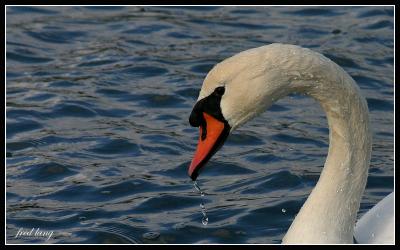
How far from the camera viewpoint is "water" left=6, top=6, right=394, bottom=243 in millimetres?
7949

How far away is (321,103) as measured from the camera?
6.46 meters

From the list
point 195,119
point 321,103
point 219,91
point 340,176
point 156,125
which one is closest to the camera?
point 219,91

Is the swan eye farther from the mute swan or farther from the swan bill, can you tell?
the swan bill

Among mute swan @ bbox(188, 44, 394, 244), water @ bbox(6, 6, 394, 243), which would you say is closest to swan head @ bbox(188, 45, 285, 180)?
mute swan @ bbox(188, 44, 394, 244)

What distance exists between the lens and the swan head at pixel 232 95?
239 inches

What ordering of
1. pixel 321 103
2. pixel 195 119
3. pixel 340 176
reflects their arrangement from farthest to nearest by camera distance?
pixel 340 176, pixel 321 103, pixel 195 119

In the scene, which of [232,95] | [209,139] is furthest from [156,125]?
[232,95]

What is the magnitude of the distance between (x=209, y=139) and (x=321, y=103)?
72cm

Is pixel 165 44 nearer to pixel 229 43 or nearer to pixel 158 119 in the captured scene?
pixel 229 43

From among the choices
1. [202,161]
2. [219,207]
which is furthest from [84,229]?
[202,161]

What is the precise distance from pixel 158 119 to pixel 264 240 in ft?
8.47

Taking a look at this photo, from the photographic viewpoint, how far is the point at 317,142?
9.47 metres

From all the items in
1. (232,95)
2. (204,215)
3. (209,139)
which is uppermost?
(232,95)

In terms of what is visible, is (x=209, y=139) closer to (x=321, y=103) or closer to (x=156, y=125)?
(x=321, y=103)
